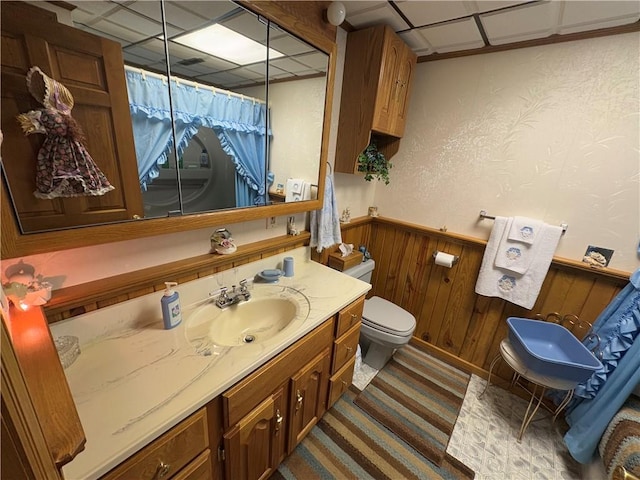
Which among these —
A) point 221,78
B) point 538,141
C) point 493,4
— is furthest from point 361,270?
Answer: point 493,4

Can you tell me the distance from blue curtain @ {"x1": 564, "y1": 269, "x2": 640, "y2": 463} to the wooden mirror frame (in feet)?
5.26

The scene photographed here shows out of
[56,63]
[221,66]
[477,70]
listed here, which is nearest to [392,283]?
[477,70]

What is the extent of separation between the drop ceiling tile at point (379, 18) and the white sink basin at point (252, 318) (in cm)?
140

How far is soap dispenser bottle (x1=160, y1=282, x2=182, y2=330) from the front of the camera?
93 centimetres

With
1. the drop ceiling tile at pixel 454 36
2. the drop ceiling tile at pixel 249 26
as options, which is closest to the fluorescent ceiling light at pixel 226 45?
the drop ceiling tile at pixel 249 26

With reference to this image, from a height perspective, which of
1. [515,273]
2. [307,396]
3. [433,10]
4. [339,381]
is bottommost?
[339,381]

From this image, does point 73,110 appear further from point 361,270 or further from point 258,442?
point 361,270

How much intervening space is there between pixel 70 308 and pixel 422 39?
6.63 feet

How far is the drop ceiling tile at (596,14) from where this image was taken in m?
1.04

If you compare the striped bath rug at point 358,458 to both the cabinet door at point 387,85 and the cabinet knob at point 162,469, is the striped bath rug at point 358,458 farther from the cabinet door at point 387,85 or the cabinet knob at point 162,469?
the cabinet door at point 387,85

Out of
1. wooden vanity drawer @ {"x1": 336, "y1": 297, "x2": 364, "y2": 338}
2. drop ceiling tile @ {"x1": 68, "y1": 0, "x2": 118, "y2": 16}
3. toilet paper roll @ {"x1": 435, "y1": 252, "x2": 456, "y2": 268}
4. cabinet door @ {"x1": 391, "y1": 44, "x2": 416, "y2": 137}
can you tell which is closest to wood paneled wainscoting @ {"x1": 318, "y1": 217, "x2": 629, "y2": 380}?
toilet paper roll @ {"x1": 435, "y1": 252, "x2": 456, "y2": 268}

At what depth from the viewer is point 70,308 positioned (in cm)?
80

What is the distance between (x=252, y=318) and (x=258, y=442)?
1.55 feet

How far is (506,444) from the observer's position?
4.70ft
